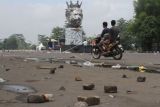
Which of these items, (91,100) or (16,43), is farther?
(16,43)

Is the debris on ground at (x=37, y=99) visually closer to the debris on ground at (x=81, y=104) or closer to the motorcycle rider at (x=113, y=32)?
the debris on ground at (x=81, y=104)

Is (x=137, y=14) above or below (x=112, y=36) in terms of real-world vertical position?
above

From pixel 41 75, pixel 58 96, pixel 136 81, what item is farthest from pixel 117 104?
pixel 41 75

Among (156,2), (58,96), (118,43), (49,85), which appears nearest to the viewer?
(58,96)

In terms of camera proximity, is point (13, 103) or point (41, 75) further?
point (41, 75)

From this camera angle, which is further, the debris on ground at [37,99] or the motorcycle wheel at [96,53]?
the motorcycle wheel at [96,53]

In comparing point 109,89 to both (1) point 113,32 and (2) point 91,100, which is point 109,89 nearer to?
(2) point 91,100

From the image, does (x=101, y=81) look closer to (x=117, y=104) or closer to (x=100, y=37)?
(x=117, y=104)

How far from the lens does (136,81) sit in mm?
10508

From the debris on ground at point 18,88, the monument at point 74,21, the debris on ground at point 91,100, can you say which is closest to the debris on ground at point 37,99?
the debris on ground at point 91,100

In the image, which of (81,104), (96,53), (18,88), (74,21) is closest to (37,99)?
(81,104)

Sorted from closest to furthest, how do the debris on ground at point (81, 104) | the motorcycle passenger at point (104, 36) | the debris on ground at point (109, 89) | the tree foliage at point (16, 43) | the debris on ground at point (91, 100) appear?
1. the debris on ground at point (81, 104)
2. the debris on ground at point (91, 100)
3. the debris on ground at point (109, 89)
4. the motorcycle passenger at point (104, 36)
5. the tree foliage at point (16, 43)

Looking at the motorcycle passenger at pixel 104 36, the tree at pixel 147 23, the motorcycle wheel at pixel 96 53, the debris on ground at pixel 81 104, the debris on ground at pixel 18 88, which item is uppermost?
the tree at pixel 147 23

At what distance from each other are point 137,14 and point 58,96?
88045 millimetres
